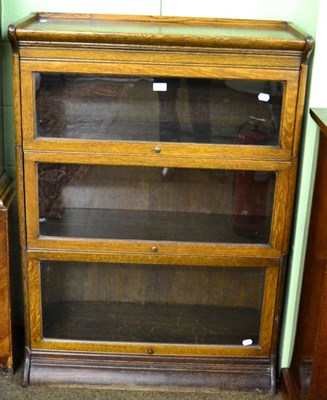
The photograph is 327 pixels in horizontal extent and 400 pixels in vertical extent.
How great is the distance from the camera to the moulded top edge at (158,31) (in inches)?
74.7

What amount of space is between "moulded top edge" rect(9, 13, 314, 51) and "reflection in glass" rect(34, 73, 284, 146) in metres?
0.14

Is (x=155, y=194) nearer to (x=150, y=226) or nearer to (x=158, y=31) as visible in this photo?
(x=150, y=226)

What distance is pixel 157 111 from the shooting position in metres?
2.06

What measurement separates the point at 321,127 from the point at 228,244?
19.8 inches

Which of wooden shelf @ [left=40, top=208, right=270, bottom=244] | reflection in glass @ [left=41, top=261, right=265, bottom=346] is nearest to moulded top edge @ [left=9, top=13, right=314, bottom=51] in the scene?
wooden shelf @ [left=40, top=208, right=270, bottom=244]

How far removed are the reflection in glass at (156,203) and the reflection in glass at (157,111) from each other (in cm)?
11

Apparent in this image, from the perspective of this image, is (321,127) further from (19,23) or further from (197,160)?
(19,23)

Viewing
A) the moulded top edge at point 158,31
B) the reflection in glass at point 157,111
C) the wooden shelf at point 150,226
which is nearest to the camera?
the moulded top edge at point 158,31

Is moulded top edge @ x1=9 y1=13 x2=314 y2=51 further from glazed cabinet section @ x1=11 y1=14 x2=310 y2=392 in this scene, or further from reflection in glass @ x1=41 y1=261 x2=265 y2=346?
reflection in glass @ x1=41 y1=261 x2=265 y2=346

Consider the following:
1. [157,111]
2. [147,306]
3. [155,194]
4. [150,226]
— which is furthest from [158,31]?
[147,306]

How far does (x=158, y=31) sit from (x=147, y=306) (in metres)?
0.91

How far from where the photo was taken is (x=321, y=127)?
185cm

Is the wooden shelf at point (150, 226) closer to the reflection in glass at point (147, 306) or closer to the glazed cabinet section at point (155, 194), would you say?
the glazed cabinet section at point (155, 194)

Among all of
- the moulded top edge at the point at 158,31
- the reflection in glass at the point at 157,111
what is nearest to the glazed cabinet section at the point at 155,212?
the reflection in glass at the point at 157,111
